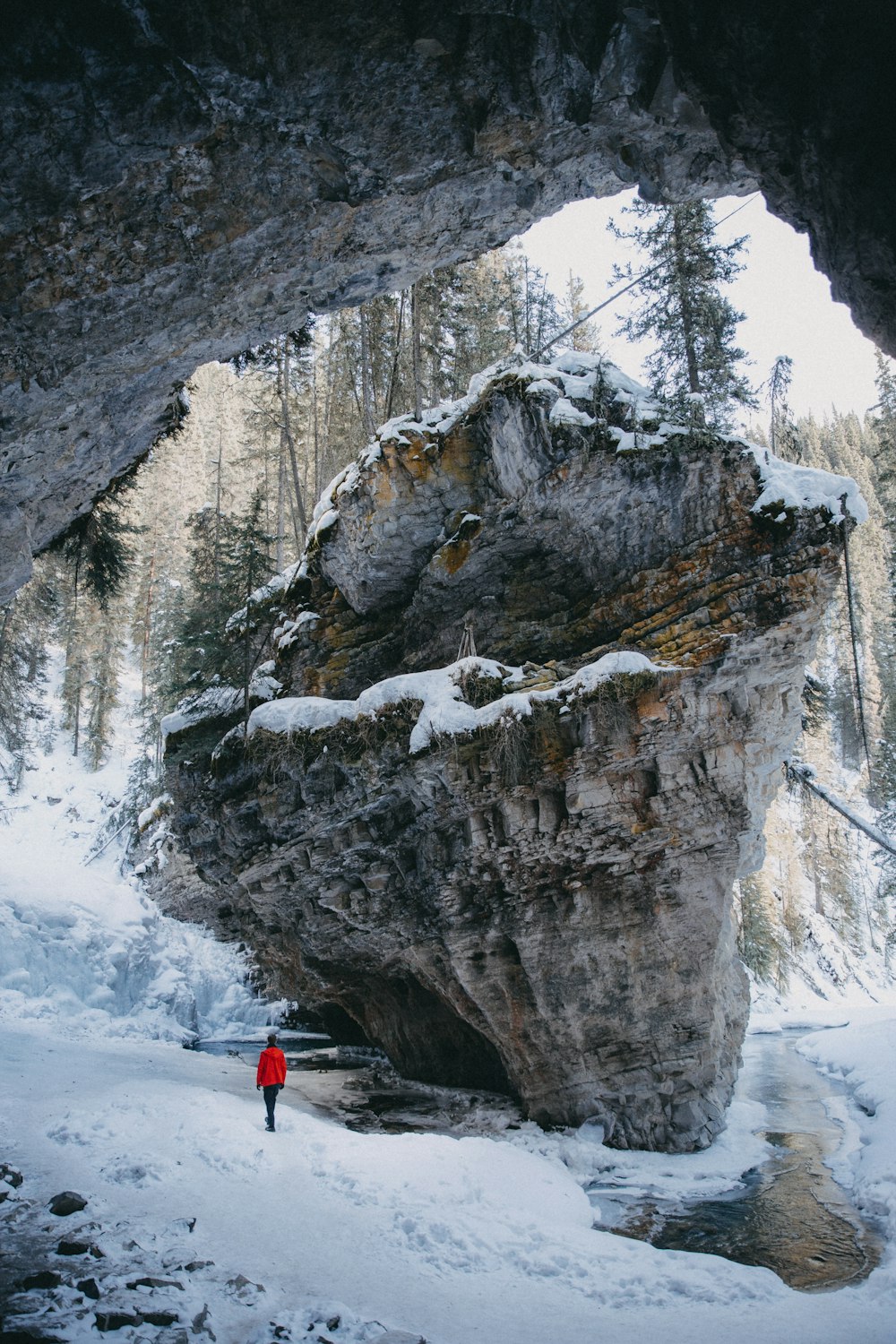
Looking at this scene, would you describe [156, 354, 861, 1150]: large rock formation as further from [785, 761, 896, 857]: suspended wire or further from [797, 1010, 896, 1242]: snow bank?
[785, 761, 896, 857]: suspended wire

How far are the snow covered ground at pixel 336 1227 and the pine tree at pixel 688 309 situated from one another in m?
16.5

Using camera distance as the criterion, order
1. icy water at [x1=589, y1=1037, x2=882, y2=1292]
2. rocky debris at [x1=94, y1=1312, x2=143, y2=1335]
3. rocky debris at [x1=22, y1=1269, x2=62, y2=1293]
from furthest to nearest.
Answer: icy water at [x1=589, y1=1037, x2=882, y2=1292], rocky debris at [x1=22, y1=1269, x2=62, y2=1293], rocky debris at [x1=94, y1=1312, x2=143, y2=1335]

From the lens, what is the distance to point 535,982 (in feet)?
42.9

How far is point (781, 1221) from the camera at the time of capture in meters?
9.38

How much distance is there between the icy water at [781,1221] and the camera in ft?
26.5

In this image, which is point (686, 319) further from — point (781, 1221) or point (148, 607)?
point (148, 607)

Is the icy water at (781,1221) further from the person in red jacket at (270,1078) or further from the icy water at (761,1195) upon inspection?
the person in red jacket at (270,1078)

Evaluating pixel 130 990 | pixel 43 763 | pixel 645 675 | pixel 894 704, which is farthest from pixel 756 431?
pixel 43 763

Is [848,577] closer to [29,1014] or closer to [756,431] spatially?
[29,1014]

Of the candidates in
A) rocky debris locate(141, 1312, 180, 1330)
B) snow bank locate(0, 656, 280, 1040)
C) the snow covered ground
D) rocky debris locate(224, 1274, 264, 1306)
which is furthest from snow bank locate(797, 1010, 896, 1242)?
snow bank locate(0, 656, 280, 1040)

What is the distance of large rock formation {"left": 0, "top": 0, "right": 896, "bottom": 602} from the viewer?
4023 mm

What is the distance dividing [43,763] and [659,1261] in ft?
119

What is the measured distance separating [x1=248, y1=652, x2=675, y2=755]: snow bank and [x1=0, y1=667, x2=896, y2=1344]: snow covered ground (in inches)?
251

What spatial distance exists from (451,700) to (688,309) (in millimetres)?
12572
